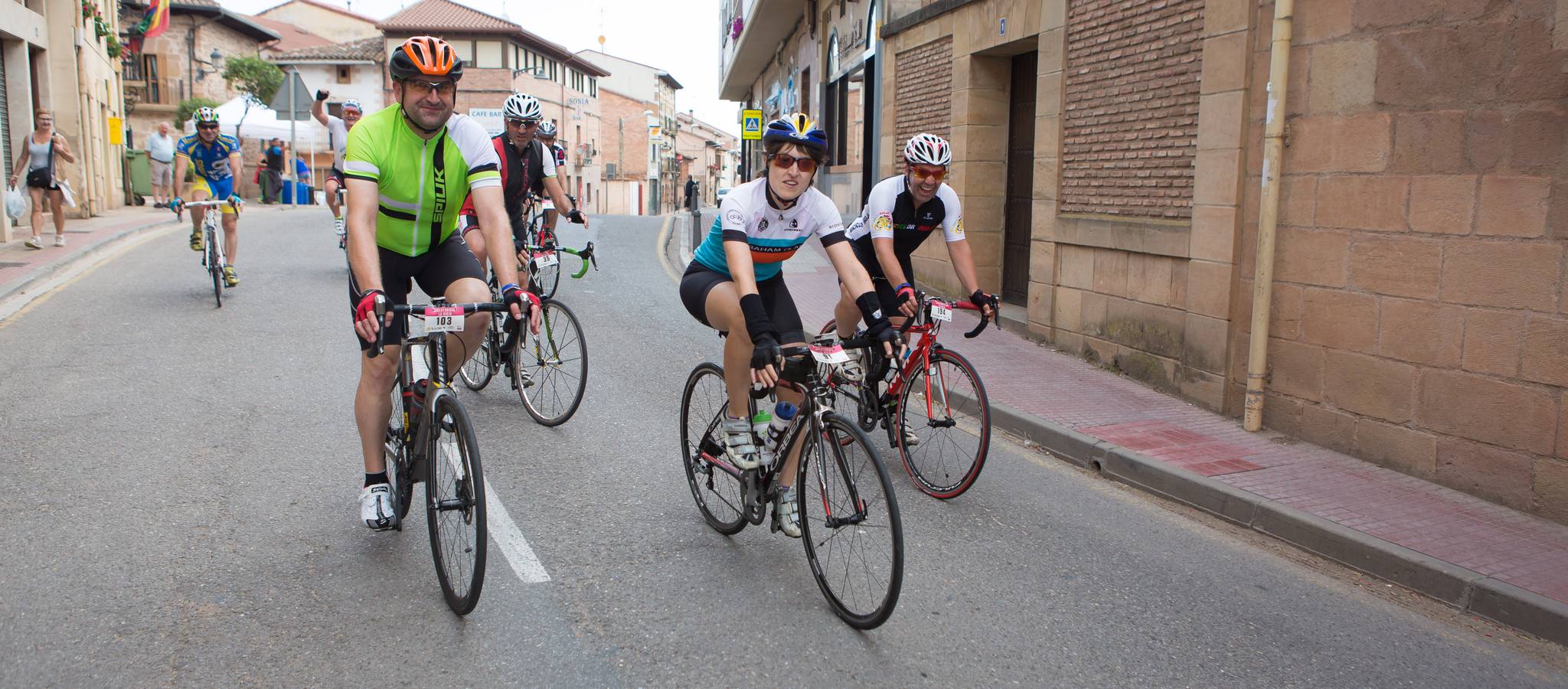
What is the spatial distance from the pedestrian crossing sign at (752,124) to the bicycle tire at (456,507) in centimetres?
1626

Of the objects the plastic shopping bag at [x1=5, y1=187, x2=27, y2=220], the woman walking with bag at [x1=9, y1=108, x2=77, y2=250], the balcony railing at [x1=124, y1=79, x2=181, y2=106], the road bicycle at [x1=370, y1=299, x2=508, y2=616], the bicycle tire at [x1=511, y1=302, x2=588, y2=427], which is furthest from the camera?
the balcony railing at [x1=124, y1=79, x2=181, y2=106]

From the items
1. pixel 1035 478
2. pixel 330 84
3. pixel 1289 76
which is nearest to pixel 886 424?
pixel 1035 478

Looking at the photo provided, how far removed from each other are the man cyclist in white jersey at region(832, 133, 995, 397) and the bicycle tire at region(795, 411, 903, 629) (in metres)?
1.84

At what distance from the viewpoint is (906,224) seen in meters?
6.55

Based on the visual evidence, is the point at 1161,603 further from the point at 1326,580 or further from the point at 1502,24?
the point at 1502,24

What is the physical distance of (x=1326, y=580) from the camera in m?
4.98

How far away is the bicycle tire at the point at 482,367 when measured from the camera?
7527 mm

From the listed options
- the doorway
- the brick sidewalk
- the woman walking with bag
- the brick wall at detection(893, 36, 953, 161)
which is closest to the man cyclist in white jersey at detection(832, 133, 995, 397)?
→ the doorway

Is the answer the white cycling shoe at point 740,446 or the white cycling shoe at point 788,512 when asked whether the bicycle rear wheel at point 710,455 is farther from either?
the white cycling shoe at point 788,512

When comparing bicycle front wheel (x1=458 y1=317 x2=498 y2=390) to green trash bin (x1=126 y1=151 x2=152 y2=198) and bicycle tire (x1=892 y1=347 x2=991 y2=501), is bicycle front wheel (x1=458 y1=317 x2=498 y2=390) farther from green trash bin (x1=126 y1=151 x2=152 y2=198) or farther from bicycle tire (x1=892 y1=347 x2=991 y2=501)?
green trash bin (x1=126 y1=151 x2=152 y2=198)

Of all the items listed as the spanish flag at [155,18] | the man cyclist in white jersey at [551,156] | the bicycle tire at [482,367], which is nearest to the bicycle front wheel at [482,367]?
the bicycle tire at [482,367]

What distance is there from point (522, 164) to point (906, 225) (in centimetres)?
352

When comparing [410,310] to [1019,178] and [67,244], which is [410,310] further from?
[67,244]

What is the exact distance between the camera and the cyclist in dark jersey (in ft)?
20.1
